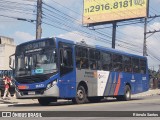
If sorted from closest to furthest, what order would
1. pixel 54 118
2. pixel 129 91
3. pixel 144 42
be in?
pixel 54 118, pixel 129 91, pixel 144 42

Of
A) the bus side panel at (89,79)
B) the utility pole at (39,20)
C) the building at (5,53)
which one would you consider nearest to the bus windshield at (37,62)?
the bus side panel at (89,79)

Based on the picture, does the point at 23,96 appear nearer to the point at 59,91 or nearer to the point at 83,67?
the point at 59,91

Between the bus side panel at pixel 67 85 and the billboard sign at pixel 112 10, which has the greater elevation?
the billboard sign at pixel 112 10

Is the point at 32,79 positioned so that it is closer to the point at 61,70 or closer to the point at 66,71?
the point at 61,70

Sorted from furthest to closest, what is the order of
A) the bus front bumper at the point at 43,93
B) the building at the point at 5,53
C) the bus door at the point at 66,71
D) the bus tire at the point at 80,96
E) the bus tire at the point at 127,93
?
the building at the point at 5,53
the bus tire at the point at 127,93
the bus tire at the point at 80,96
the bus door at the point at 66,71
the bus front bumper at the point at 43,93

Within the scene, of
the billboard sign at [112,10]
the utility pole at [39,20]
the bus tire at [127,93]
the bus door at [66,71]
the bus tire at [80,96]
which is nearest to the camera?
the bus door at [66,71]

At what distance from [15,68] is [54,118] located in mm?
8333

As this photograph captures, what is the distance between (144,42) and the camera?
46469mm

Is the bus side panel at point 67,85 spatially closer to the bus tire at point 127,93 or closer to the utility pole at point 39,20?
the utility pole at point 39,20

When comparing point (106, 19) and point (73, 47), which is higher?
point (106, 19)

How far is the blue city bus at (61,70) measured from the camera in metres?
20.0

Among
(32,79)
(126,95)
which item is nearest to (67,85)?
(32,79)

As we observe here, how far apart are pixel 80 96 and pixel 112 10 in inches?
1270

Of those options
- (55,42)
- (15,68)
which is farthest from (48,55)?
(15,68)
